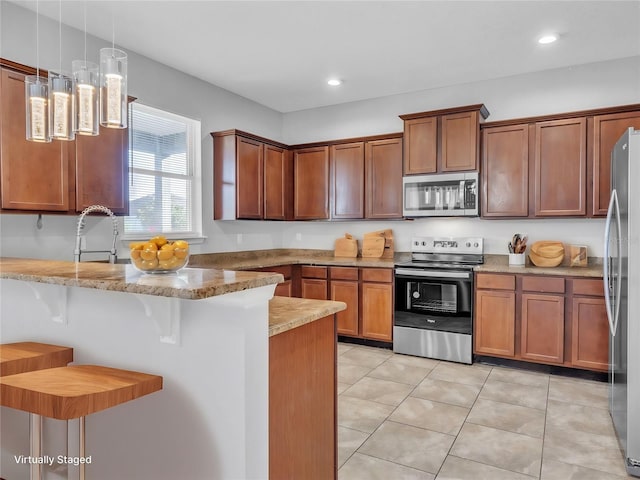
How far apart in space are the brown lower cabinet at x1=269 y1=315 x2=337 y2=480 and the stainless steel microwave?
9.30ft

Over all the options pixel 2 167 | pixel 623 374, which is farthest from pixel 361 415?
pixel 2 167

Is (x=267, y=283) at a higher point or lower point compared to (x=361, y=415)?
higher

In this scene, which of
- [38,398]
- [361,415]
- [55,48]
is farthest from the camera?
[55,48]

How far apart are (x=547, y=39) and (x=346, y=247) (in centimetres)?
296

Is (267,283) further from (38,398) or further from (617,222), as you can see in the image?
(617,222)

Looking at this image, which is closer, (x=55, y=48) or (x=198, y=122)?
(x=55, y=48)

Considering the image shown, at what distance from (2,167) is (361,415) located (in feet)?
9.19

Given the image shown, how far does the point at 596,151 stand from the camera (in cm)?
386

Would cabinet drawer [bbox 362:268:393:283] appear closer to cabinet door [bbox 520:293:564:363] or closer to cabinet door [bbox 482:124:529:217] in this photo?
cabinet door [bbox 482:124:529:217]

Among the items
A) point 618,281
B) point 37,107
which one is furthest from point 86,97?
point 618,281

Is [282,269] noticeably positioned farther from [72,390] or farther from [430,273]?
[72,390]

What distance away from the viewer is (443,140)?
4.39 meters

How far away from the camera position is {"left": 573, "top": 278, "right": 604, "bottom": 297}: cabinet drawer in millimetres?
3521

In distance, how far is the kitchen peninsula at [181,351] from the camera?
1.45 m
